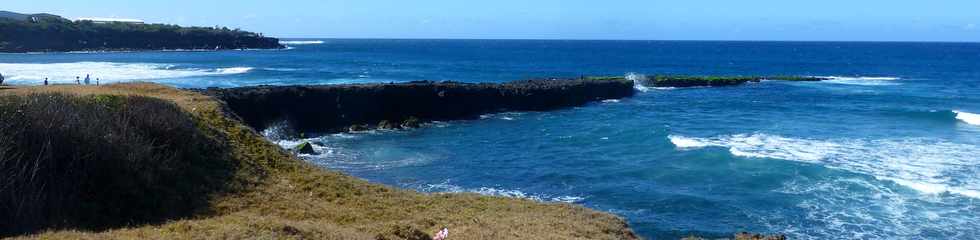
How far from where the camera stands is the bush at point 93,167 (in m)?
15.1

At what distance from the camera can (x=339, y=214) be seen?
718 inches

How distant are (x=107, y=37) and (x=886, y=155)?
153 m

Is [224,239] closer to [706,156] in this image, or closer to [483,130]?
[706,156]

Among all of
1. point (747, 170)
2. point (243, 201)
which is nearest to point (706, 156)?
point (747, 170)

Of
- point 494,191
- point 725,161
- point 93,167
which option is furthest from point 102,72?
point 93,167

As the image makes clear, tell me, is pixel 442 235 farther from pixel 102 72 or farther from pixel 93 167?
pixel 102 72

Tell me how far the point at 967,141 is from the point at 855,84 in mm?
43654

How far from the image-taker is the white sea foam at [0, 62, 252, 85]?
230 feet

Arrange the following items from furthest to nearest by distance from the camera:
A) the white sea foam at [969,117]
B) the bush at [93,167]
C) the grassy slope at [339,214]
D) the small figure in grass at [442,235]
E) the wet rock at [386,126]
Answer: the white sea foam at [969,117], the wet rock at [386,126], the small figure in grass at [442,235], the bush at [93,167], the grassy slope at [339,214]

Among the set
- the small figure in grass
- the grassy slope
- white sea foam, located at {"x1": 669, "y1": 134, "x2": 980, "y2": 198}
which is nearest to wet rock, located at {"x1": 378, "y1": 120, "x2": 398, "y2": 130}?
white sea foam, located at {"x1": 669, "y1": 134, "x2": 980, "y2": 198}

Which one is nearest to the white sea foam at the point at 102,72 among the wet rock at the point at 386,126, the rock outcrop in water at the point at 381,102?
the rock outcrop in water at the point at 381,102

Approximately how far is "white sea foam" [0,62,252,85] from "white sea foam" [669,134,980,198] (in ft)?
170

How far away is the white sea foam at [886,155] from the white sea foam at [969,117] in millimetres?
10811

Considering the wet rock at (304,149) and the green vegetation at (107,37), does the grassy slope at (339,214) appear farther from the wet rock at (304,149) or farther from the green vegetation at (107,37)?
the green vegetation at (107,37)
